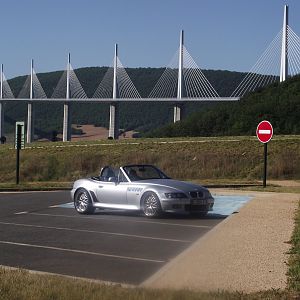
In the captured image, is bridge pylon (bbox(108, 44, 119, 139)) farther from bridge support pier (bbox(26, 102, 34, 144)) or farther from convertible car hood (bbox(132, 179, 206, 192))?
convertible car hood (bbox(132, 179, 206, 192))

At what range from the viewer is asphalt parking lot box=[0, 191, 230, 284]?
8.44m

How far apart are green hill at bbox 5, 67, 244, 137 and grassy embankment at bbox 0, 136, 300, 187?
86.1 meters

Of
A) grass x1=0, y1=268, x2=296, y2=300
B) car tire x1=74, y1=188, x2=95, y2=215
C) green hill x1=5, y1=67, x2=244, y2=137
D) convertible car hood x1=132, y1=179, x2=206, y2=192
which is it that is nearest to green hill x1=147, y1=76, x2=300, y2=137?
green hill x1=5, y1=67, x2=244, y2=137

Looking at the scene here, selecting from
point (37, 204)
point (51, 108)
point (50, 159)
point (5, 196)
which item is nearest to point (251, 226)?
point (37, 204)

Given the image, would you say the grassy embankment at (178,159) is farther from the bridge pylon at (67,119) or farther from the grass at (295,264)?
the bridge pylon at (67,119)

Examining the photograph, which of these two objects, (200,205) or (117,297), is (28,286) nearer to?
(117,297)

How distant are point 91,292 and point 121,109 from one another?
147864 millimetres

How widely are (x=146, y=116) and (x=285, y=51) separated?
74.1m

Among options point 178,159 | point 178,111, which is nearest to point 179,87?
point 178,111

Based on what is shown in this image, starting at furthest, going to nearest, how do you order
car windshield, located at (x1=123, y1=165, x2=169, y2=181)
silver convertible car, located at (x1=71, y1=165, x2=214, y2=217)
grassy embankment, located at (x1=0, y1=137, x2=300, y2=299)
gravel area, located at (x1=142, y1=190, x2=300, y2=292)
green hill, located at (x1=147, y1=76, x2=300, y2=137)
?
green hill, located at (x1=147, y1=76, x2=300, y2=137), grassy embankment, located at (x1=0, y1=137, x2=300, y2=299), car windshield, located at (x1=123, y1=165, x2=169, y2=181), silver convertible car, located at (x1=71, y1=165, x2=214, y2=217), gravel area, located at (x1=142, y1=190, x2=300, y2=292)

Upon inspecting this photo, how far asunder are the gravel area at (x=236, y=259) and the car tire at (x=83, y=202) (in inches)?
141

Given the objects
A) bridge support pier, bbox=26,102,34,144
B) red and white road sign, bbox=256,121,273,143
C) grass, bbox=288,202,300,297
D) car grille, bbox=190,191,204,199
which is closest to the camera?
grass, bbox=288,202,300,297

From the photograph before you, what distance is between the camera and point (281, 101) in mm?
72688

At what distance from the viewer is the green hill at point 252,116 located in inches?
2709
